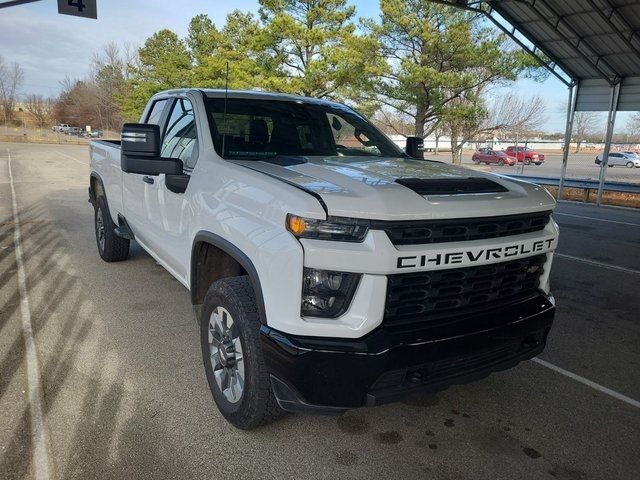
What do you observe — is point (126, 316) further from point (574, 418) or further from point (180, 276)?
point (574, 418)

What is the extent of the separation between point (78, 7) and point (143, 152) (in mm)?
12742

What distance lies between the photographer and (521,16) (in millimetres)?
11734

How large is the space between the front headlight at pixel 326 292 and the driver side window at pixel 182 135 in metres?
1.57

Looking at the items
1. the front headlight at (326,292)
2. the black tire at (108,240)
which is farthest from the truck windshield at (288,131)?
the black tire at (108,240)

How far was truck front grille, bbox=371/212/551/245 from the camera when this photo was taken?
2.24 m

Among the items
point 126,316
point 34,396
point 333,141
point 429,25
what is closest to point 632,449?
point 333,141

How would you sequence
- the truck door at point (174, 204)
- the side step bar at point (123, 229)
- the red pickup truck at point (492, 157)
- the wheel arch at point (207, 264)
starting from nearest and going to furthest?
the wheel arch at point (207, 264) → the truck door at point (174, 204) → the side step bar at point (123, 229) → the red pickup truck at point (492, 157)

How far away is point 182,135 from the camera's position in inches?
151

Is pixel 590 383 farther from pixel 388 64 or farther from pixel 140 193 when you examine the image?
pixel 388 64

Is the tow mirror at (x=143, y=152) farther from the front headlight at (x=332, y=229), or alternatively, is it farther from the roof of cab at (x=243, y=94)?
the front headlight at (x=332, y=229)

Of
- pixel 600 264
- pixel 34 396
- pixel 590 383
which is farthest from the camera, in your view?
pixel 600 264

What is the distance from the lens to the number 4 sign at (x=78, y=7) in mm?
13086

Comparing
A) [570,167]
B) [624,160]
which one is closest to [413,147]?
[570,167]

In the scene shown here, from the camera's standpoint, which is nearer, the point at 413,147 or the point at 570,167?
the point at 413,147
